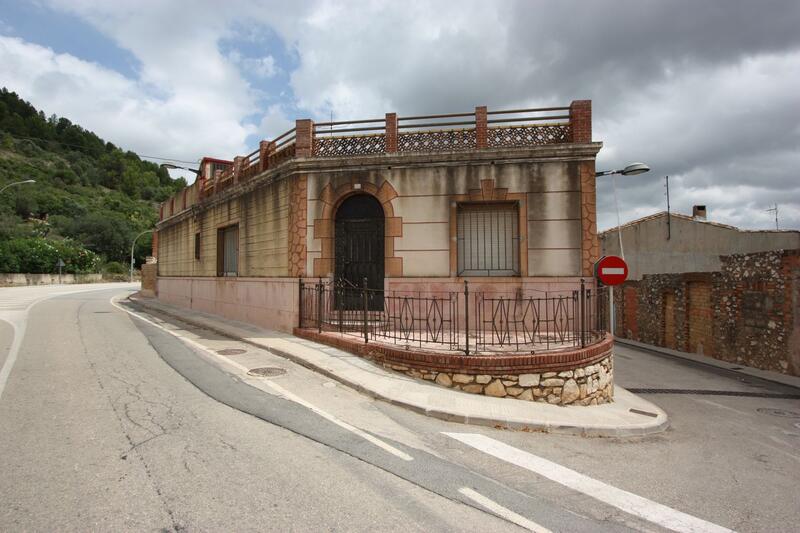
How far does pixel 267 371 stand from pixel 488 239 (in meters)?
6.27

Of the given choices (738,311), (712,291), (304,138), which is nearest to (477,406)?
(304,138)

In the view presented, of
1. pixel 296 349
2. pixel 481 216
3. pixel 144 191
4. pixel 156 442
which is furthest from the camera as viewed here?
pixel 144 191

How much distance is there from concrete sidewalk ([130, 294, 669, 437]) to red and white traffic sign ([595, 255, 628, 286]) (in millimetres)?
2452

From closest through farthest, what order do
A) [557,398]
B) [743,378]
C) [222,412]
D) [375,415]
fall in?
1. [222,412]
2. [375,415]
3. [557,398]
4. [743,378]

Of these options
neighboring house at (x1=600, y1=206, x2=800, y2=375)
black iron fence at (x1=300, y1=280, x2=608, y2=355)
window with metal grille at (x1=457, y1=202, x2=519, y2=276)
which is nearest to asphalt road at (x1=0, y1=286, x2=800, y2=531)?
black iron fence at (x1=300, y1=280, x2=608, y2=355)

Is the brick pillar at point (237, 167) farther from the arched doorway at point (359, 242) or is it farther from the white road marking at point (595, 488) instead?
the white road marking at point (595, 488)

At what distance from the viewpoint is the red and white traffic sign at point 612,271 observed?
30.7 ft

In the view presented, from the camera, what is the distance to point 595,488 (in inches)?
171

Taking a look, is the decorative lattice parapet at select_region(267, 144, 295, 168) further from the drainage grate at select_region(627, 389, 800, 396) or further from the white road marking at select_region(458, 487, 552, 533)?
the drainage grate at select_region(627, 389, 800, 396)

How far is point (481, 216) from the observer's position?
11.4 meters

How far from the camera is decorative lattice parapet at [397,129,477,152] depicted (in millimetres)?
11234

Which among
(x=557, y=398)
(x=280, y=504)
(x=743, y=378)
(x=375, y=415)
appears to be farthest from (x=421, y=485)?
(x=743, y=378)

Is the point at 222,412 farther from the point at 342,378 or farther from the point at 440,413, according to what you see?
the point at 440,413

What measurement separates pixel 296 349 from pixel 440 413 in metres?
4.68
